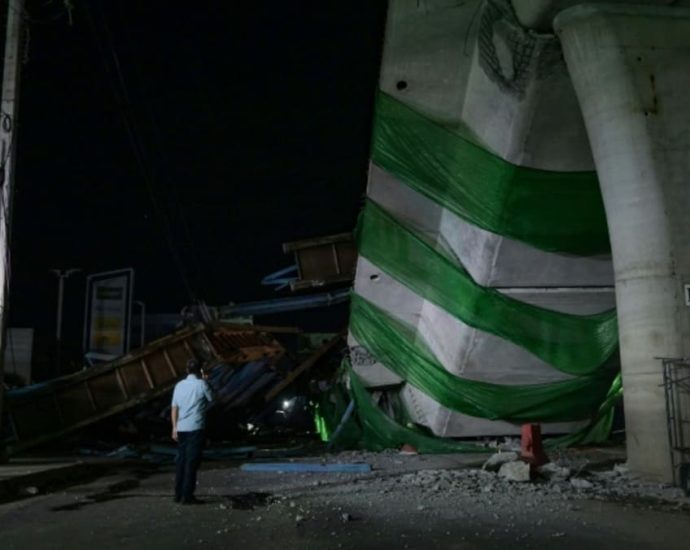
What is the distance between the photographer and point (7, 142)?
10016mm

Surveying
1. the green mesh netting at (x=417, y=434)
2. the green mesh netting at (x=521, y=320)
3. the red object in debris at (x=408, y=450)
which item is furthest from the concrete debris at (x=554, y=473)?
the red object in debris at (x=408, y=450)

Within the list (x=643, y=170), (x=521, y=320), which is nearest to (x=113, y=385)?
(x=521, y=320)

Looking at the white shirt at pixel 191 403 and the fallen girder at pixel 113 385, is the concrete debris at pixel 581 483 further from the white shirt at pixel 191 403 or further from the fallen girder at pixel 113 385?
the fallen girder at pixel 113 385

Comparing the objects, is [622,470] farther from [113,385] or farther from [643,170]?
[113,385]

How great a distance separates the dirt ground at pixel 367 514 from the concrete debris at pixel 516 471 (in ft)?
0.37

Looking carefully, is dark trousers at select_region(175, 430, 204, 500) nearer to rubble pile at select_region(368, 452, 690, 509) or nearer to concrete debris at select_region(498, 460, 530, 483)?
rubble pile at select_region(368, 452, 690, 509)

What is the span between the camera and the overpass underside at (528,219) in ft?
25.1

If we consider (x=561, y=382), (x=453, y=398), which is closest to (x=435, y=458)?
(x=453, y=398)

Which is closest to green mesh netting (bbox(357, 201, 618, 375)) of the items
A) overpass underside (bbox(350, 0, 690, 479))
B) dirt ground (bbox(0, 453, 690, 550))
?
overpass underside (bbox(350, 0, 690, 479))

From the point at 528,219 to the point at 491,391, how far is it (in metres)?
3.36

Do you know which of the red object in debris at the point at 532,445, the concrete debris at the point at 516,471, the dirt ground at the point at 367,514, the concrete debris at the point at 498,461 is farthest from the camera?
the red object in debris at the point at 532,445

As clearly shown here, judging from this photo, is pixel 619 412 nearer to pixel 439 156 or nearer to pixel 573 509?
pixel 439 156

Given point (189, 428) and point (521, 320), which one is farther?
point (521, 320)

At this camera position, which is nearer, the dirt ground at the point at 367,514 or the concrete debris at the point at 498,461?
the dirt ground at the point at 367,514
